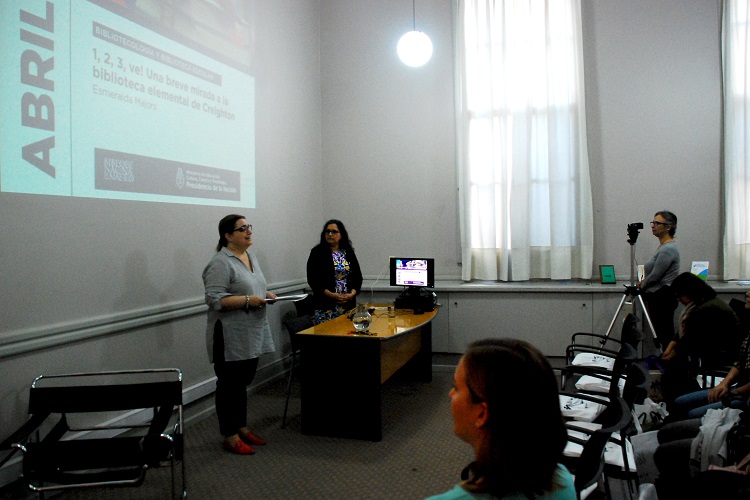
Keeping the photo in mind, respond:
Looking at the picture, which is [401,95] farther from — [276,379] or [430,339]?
[276,379]

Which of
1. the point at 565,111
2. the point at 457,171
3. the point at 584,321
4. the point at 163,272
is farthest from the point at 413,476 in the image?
the point at 565,111

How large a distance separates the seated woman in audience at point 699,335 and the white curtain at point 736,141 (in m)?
1.97

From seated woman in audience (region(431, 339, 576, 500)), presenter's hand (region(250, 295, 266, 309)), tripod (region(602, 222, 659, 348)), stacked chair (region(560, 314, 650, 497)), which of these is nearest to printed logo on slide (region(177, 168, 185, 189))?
presenter's hand (region(250, 295, 266, 309))

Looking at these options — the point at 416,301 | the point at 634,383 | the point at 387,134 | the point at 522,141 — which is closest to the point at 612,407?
the point at 634,383

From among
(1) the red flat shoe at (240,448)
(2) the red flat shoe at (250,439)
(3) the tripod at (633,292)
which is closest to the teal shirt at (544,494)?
(1) the red flat shoe at (240,448)

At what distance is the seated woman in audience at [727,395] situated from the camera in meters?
2.42

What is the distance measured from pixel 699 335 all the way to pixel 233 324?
2.93 metres

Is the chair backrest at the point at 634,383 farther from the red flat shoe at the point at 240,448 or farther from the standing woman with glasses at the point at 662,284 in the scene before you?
the standing woman with glasses at the point at 662,284

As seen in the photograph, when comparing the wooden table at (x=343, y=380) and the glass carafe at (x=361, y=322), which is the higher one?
the glass carafe at (x=361, y=322)

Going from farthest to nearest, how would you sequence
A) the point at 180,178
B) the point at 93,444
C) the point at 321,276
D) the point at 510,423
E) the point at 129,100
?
the point at 321,276
the point at 180,178
the point at 129,100
the point at 93,444
the point at 510,423

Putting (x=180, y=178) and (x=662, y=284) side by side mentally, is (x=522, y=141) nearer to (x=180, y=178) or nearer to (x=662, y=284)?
(x=662, y=284)

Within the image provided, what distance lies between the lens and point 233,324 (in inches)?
125

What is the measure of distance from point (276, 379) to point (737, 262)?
451 centimetres

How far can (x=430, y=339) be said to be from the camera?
4941 millimetres
